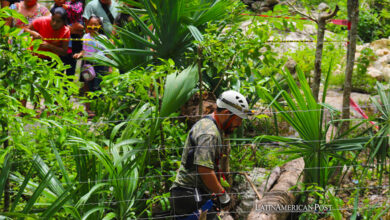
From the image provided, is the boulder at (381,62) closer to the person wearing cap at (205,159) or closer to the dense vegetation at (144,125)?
the dense vegetation at (144,125)

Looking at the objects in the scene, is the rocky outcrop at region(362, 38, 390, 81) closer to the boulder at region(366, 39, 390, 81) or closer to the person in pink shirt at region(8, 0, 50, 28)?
the boulder at region(366, 39, 390, 81)

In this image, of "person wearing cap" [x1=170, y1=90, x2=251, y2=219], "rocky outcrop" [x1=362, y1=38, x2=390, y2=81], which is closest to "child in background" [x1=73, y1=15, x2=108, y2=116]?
"person wearing cap" [x1=170, y1=90, x2=251, y2=219]

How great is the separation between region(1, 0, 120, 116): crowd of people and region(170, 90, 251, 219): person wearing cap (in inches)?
119

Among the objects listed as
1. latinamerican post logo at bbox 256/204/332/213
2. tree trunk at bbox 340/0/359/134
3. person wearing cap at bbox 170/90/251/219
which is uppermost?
tree trunk at bbox 340/0/359/134

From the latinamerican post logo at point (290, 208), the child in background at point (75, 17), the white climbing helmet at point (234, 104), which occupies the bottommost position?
the latinamerican post logo at point (290, 208)

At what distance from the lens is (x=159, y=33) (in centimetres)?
571

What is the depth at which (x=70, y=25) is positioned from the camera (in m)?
7.43

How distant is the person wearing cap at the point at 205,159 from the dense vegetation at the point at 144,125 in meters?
0.29

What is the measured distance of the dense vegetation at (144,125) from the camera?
159 inches

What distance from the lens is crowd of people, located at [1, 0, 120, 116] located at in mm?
6875

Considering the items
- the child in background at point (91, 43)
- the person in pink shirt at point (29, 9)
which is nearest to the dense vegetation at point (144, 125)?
the child in background at point (91, 43)

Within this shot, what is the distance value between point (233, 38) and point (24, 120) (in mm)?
2320

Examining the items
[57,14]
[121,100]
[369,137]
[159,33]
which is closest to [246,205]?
[369,137]

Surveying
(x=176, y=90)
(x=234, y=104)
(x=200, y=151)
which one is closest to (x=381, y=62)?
(x=176, y=90)
